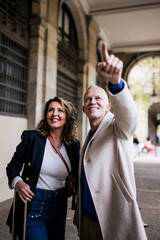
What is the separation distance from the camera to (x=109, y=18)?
1130cm

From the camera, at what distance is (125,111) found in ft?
5.28

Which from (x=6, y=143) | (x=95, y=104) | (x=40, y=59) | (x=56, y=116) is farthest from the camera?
(x=40, y=59)

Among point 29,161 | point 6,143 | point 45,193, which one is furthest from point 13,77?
point 45,193

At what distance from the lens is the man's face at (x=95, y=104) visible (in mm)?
1902

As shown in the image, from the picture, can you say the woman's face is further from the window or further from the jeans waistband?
the window

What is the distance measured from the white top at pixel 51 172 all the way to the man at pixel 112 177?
357 mm

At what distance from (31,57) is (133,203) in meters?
5.77

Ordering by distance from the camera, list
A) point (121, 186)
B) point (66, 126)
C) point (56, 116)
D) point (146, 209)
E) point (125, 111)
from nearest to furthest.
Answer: point (125, 111) < point (121, 186) < point (56, 116) < point (66, 126) < point (146, 209)

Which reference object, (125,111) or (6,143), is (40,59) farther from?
(125,111)

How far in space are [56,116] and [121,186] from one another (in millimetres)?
933

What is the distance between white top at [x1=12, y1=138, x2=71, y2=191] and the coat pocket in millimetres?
613

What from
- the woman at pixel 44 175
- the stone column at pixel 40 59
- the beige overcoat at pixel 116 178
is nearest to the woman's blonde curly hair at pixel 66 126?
the woman at pixel 44 175

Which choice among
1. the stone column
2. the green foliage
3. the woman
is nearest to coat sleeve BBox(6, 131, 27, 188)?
the woman

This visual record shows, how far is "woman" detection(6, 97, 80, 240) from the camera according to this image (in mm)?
2062
